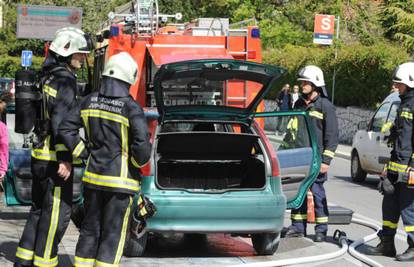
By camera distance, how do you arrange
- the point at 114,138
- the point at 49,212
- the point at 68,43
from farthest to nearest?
the point at 68,43 → the point at 49,212 → the point at 114,138

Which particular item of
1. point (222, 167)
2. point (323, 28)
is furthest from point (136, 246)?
point (323, 28)

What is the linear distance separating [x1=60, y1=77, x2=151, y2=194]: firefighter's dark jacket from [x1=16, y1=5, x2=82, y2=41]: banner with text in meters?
11.2

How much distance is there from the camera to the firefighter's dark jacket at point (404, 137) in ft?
28.5

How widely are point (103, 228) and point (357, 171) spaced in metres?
11.3

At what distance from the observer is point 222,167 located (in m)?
9.32

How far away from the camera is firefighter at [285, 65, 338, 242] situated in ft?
31.6

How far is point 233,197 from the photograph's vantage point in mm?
8250

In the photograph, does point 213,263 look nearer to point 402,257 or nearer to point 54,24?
point 402,257

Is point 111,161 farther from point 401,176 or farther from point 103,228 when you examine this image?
→ point 401,176

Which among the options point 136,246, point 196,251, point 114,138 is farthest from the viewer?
point 196,251

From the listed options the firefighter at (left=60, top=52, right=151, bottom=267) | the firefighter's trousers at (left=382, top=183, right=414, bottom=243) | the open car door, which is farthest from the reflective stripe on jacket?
the firefighter's trousers at (left=382, top=183, right=414, bottom=243)

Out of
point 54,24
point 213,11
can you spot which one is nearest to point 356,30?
point 213,11

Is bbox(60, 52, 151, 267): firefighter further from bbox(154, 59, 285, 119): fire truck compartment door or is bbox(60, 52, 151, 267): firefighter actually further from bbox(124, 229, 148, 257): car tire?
bbox(124, 229, 148, 257): car tire

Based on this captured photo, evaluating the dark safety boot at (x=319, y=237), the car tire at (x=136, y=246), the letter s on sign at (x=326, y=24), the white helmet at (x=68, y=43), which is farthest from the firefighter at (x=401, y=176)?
the letter s on sign at (x=326, y=24)
